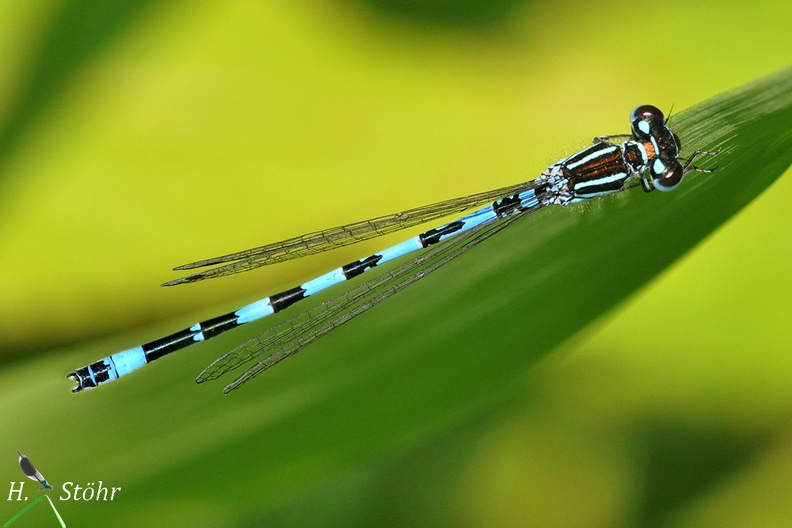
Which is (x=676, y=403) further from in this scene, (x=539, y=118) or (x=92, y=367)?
(x=92, y=367)

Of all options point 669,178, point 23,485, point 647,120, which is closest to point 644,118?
point 647,120

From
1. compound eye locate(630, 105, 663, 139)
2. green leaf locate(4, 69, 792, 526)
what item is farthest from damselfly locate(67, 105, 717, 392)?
green leaf locate(4, 69, 792, 526)

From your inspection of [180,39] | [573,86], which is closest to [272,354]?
[180,39]

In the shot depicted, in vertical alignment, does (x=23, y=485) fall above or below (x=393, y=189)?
below

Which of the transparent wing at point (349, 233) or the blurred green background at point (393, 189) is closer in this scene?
the blurred green background at point (393, 189)

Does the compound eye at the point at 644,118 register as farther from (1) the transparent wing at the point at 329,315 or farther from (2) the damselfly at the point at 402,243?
(1) the transparent wing at the point at 329,315

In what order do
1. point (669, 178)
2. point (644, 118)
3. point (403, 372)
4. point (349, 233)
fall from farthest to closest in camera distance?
1. point (349, 233)
2. point (644, 118)
3. point (669, 178)
4. point (403, 372)

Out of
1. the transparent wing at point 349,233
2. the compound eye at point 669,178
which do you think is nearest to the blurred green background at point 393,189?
the transparent wing at point 349,233

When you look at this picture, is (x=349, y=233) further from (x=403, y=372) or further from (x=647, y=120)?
(x=647, y=120)
